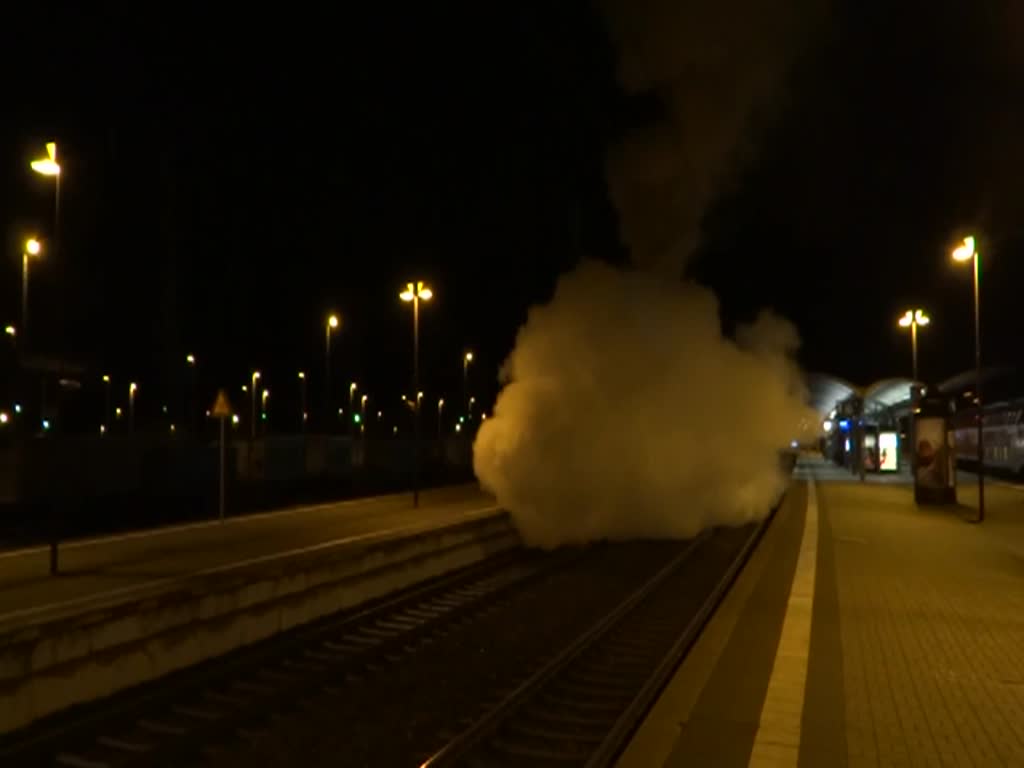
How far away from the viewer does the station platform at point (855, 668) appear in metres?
7.33

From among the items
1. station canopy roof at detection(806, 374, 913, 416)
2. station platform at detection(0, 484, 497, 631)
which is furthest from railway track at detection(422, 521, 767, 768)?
station canopy roof at detection(806, 374, 913, 416)

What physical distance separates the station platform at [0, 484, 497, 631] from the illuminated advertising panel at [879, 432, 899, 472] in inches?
922

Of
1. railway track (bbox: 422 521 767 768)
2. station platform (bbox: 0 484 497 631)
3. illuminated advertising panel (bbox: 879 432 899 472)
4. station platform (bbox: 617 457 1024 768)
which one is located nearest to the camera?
station platform (bbox: 617 457 1024 768)

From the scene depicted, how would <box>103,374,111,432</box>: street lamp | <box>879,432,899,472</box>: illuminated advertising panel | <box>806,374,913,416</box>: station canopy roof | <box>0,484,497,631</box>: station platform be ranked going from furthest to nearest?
<box>103,374,111,432</box>: street lamp < <box>806,374,913,416</box>: station canopy roof < <box>879,432,899,472</box>: illuminated advertising panel < <box>0,484,497,631</box>: station platform

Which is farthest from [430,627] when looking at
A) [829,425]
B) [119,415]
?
[119,415]

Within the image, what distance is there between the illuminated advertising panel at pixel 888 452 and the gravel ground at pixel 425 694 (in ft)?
98.9

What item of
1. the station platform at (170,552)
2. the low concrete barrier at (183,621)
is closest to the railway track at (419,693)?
the low concrete barrier at (183,621)

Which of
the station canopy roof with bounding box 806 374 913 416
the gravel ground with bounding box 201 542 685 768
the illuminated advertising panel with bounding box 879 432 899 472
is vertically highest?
the station canopy roof with bounding box 806 374 913 416

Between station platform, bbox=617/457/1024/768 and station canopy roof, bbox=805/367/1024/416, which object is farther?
station canopy roof, bbox=805/367/1024/416

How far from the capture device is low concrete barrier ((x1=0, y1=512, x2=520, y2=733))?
30.1ft

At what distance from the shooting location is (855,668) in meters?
9.76

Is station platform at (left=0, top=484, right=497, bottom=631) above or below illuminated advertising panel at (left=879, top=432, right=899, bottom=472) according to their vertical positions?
below

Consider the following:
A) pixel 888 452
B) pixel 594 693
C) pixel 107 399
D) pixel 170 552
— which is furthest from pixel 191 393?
pixel 594 693

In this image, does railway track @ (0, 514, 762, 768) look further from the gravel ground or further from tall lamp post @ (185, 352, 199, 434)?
tall lamp post @ (185, 352, 199, 434)
